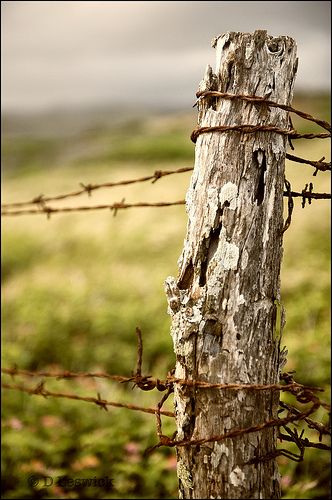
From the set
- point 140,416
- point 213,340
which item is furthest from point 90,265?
point 213,340

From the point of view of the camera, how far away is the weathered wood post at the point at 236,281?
134 centimetres

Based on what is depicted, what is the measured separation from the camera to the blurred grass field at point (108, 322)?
3.21 metres

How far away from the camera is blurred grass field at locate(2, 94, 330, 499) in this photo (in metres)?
3.21

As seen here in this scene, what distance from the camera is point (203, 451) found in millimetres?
1353

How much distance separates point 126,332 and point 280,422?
12.6 feet

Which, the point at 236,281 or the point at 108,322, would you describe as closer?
the point at 236,281

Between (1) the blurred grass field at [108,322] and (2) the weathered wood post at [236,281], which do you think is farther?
(1) the blurred grass field at [108,322]

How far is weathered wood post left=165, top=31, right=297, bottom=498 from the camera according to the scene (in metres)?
1.34

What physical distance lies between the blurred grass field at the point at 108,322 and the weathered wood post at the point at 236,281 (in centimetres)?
180

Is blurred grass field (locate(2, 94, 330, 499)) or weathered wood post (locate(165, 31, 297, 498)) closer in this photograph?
weathered wood post (locate(165, 31, 297, 498))

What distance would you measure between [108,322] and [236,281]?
12.8 feet

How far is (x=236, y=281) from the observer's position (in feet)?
4.40

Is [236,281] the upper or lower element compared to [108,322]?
lower

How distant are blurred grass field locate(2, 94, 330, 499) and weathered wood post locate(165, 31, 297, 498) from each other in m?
1.80
